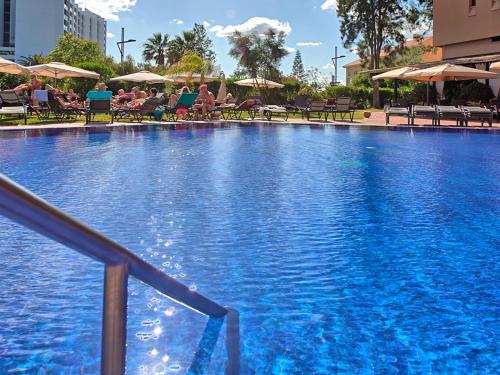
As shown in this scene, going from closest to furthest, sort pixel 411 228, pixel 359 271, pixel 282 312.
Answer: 1. pixel 282 312
2. pixel 359 271
3. pixel 411 228

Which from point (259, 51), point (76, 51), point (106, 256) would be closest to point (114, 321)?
point (106, 256)

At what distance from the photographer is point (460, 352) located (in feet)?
8.93

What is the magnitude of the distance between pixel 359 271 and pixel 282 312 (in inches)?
39.4

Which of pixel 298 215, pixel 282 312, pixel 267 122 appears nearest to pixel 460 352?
pixel 282 312

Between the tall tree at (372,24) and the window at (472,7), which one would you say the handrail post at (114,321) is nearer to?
the window at (472,7)

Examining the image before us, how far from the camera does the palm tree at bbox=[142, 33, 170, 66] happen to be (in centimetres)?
6788

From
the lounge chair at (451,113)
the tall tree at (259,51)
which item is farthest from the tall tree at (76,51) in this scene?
the lounge chair at (451,113)

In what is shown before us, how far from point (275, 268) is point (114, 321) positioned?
2.69 meters

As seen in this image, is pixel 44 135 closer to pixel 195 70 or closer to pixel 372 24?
pixel 195 70

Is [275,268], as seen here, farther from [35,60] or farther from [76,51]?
[35,60]

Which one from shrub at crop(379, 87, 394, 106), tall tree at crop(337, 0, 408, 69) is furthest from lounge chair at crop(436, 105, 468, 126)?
tall tree at crop(337, 0, 408, 69)

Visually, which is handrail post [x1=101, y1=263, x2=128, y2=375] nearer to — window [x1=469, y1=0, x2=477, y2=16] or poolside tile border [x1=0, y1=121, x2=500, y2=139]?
poolside tile border [x1=0, y1=121, x2=500, y2=139]

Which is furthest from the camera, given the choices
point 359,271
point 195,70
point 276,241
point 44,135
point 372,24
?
point 372,24

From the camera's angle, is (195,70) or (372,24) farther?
(372,24)
